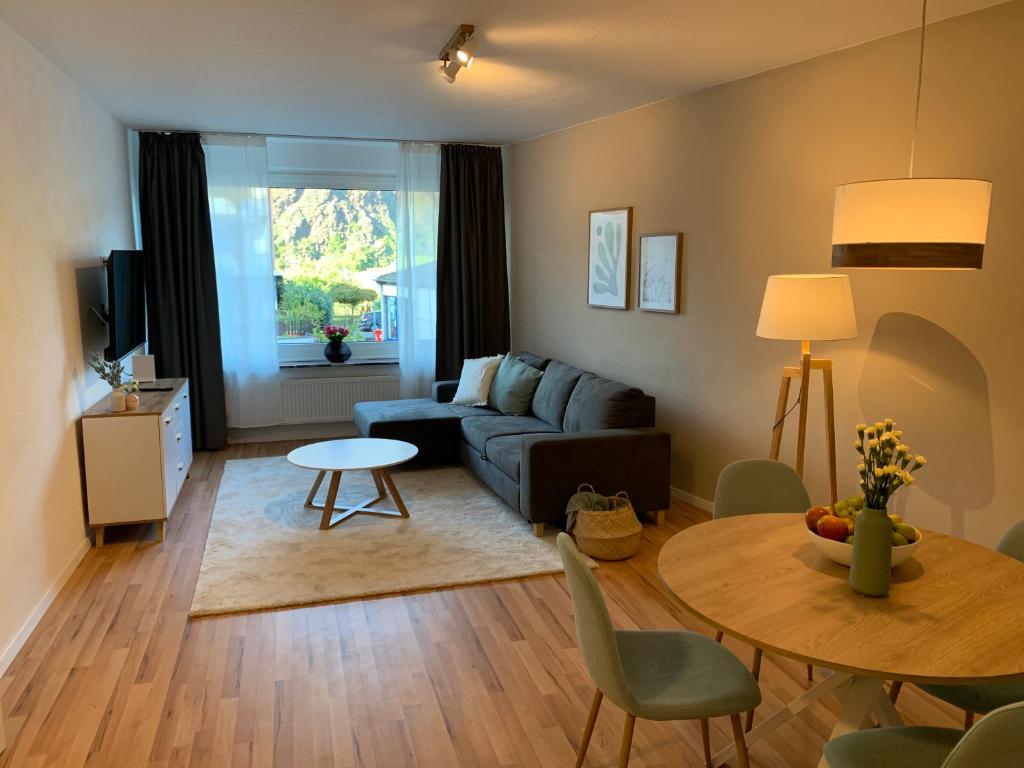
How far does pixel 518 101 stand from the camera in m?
4.96

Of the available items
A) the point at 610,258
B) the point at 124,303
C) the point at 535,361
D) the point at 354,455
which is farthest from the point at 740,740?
Answer: the point at 124,303

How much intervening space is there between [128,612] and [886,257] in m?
3.44

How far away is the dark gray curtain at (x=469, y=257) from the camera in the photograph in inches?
275

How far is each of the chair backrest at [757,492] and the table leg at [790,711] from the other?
2.15 ft

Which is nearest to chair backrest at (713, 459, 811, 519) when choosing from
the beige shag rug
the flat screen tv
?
the beige shag rug

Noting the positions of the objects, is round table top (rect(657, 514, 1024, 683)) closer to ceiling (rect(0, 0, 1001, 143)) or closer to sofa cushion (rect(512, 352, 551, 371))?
ceiling (rect(0, 0, 1001, 143))

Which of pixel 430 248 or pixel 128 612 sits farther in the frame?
pixel 430 248

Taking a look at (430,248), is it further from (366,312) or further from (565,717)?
(565,717)

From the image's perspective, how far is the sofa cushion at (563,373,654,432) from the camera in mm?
4742

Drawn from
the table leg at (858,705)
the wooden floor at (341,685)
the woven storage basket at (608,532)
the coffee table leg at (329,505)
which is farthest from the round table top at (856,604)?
the coffee table leg at (329,505)

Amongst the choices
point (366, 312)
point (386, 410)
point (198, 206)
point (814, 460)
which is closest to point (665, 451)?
point (814, 460)

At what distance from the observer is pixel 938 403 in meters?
3.30

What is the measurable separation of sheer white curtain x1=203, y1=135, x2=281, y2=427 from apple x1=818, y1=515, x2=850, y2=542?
5.50m

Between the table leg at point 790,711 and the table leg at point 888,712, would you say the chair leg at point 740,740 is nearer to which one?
the table leg at point 790,711
